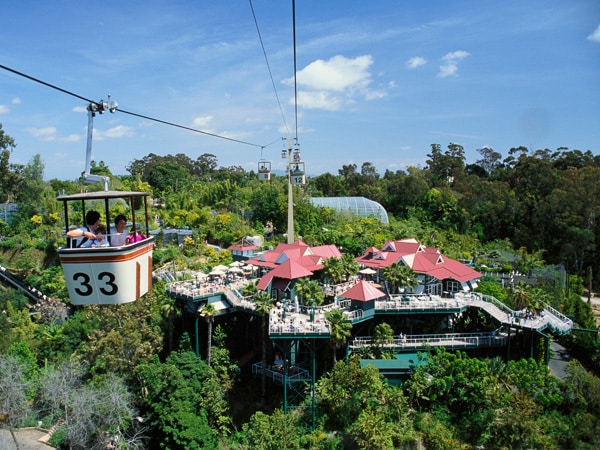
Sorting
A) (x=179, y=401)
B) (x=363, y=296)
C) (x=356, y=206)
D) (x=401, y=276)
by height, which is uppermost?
(x=356, y=206)

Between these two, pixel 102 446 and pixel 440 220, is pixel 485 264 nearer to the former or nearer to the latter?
pixel 440 220

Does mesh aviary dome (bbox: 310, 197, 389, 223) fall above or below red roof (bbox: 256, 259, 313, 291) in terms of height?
above

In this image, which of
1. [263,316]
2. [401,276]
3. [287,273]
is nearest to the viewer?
[263,316]

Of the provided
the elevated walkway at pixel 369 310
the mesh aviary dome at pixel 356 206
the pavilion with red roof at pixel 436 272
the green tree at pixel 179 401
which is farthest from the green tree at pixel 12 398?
the mesh aviary dome at pixel 356 206

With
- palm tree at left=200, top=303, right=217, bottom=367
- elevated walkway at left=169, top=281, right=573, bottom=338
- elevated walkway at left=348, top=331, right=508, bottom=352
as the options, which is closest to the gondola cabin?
elevated walkway at left=169, top=281, right=573, bottom=338

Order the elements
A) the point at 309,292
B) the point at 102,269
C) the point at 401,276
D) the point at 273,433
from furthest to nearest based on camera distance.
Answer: the point at 401,276, the point at 309,292, the point at 273,433, the point at 102,269

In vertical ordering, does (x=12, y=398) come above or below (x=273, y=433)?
above

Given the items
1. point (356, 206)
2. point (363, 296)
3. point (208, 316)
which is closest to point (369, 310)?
point (363, 296)

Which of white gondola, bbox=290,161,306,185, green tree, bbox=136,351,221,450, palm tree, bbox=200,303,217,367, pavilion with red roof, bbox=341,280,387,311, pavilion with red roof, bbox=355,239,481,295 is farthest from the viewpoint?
white gondola, bbox=290,161,306,185

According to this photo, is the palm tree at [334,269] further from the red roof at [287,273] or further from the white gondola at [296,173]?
the white gondola at [296,173]

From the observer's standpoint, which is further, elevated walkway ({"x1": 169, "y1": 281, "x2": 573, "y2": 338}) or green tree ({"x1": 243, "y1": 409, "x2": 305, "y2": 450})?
elevated walkway ({"x1": 169, "y1": 281, "x2": 573, "y2": 338})

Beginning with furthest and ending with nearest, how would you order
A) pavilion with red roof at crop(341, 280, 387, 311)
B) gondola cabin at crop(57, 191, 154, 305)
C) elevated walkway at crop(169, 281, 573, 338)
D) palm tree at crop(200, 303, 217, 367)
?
palm tree at crop(200, 303, 217, 367) → pavilion with red roof at crop(341, 280, 387, 311) → elevated walkway at crop(169, 281, 573, 338) → gondola cabin at crop(57, 191, 154, 305)

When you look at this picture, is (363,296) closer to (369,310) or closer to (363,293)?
(363,293)

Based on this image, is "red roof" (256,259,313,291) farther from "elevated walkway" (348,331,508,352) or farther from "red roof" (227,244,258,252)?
"red roof" (227,244,258,252)
